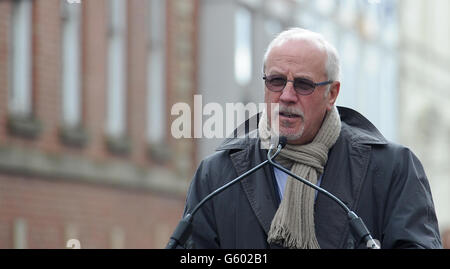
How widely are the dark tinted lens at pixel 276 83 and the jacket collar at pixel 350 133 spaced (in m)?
0.30

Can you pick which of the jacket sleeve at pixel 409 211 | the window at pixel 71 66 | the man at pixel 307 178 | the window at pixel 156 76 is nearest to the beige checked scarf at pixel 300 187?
the man at pixel 307 178

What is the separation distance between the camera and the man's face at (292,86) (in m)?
4.79

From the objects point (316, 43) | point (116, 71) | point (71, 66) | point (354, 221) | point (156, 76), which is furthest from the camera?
point (156, 76)

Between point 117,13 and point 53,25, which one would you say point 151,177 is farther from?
point 53,25

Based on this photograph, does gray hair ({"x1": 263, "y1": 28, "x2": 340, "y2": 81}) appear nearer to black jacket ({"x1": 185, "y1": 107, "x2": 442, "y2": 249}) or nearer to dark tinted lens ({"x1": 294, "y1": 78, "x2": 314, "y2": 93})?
dark tinted lens ({"x1": 294, "y1": 78, "x2": 314, "y2": 93})

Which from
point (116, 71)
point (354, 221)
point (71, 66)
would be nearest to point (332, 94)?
point (354, 221)

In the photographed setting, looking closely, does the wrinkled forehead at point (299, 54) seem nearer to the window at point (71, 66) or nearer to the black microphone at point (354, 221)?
the black microphone at point (354, 221)

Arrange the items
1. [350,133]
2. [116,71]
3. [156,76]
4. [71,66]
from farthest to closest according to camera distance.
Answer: [156,76], [116,71], [71,66], [350,133]

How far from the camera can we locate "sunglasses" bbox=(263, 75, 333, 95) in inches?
189

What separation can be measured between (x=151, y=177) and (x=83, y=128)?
2.43 meters

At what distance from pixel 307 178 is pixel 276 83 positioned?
0.31 metres

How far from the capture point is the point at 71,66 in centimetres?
1753

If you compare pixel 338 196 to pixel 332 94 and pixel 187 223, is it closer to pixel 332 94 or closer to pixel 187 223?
pixel 332 94
